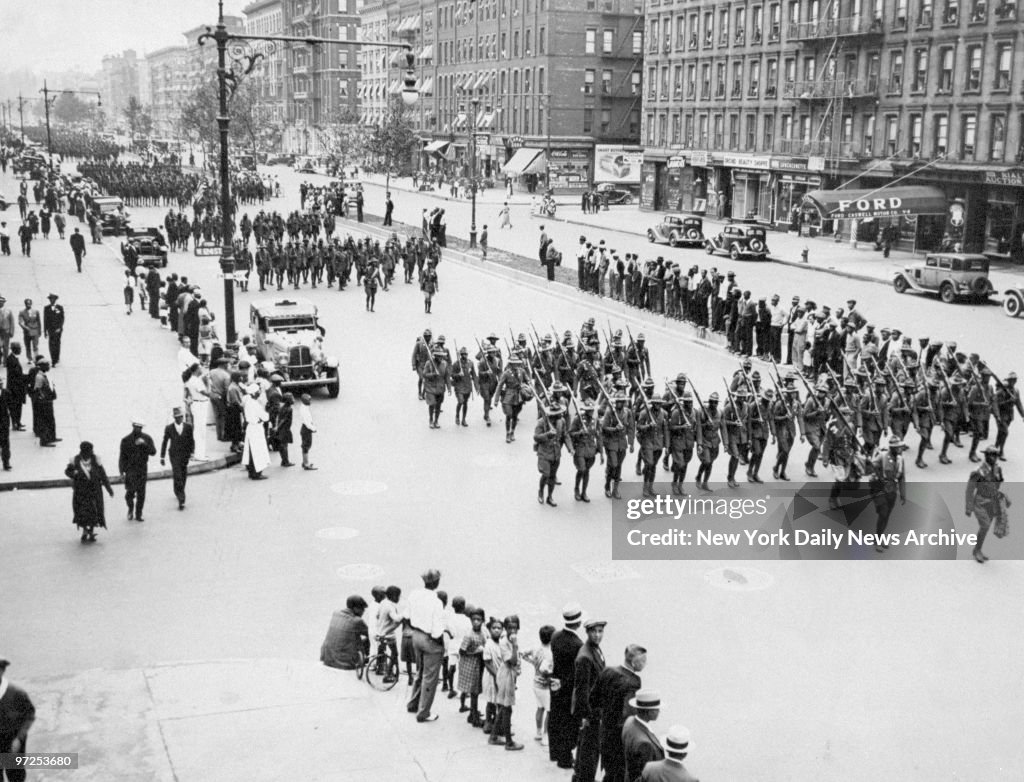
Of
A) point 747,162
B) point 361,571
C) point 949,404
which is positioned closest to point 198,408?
point 361,571

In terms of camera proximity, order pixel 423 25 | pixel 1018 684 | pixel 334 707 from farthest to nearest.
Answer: pixel 423 25, pixel 1018 684, pixel 334 707

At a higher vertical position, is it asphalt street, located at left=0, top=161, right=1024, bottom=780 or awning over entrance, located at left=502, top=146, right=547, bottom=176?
awning over entrance, located at left=502, top=146, right=547, bottom=176

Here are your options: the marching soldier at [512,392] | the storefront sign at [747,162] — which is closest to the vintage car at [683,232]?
the storefront sign at [747,162]

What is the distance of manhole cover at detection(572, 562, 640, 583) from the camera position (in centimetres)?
1296

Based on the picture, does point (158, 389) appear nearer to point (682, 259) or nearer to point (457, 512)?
point (457, 512)

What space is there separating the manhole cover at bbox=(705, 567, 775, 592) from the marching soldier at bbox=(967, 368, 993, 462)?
252 inches

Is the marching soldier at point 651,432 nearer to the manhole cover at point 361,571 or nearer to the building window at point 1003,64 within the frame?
the manhole cover at point 361,571

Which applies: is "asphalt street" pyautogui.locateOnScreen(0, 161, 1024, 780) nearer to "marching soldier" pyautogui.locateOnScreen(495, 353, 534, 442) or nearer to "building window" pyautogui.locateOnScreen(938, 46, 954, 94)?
"marching soldier" pyautogui.locateOnScreen(495, 353, 534, 442)

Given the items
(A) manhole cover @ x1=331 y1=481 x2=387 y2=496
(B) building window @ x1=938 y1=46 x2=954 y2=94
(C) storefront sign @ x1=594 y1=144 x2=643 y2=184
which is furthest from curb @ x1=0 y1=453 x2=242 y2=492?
(C) storefront sign @ x1=594 y1=144 x2=643 y2=184

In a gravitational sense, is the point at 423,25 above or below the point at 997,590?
above

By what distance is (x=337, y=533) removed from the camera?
14383mm

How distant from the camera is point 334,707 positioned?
9523 mm

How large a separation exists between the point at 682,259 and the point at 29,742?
1568 inches

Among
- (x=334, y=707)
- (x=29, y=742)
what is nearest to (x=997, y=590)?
(x=334, y=707)
